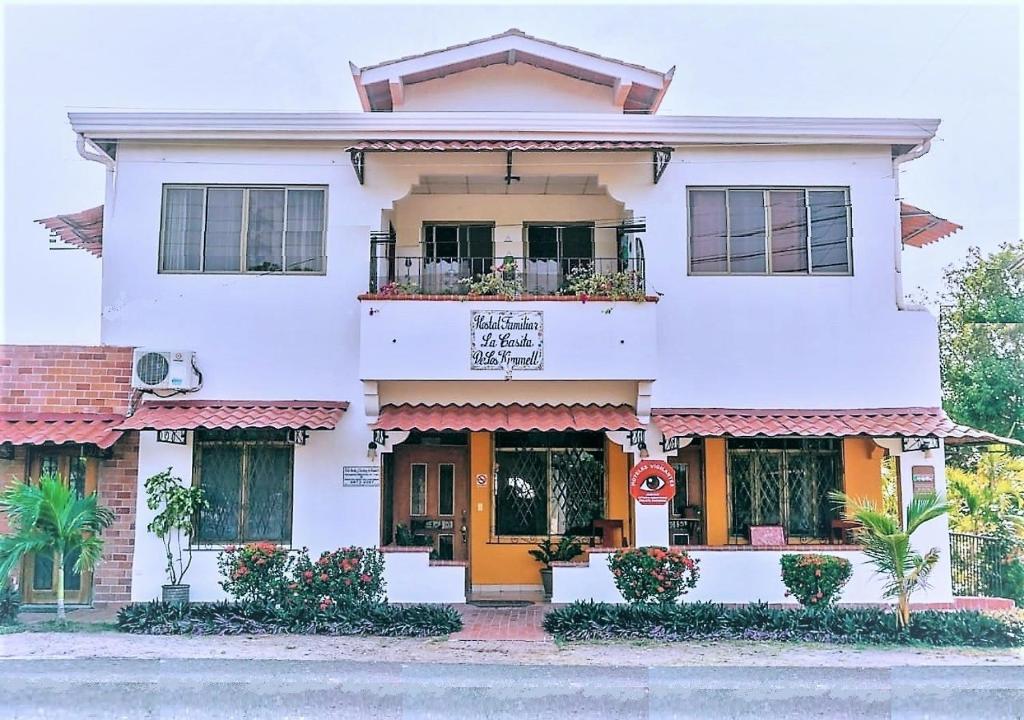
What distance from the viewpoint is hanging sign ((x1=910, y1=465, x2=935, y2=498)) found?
12.3m

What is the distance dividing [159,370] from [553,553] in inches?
255

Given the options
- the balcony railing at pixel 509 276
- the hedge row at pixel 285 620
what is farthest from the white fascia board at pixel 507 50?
the hedge row at pixel 285 620

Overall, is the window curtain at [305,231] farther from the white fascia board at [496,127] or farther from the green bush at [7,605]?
the green bush at [7,605]

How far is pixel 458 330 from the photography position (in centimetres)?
1206

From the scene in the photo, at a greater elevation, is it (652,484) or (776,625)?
(652,484)

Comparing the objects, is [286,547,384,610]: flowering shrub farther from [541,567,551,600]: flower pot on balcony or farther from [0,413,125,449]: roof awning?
[0,413,125,449]: roof awning

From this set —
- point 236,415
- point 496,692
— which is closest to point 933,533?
point 496,692

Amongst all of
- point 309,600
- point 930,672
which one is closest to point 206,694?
point 309,600

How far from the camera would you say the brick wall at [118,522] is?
12.1 meters

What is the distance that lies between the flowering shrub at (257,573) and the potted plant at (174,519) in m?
0.88

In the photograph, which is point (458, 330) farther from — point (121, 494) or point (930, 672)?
point (930, 672)

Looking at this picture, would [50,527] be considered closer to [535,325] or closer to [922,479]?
[535,325]

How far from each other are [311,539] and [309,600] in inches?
47.2

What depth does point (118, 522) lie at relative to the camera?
12.1 metres
